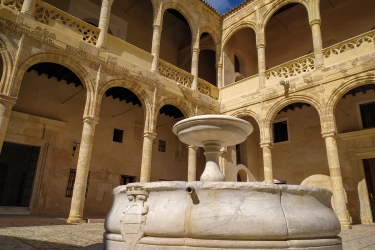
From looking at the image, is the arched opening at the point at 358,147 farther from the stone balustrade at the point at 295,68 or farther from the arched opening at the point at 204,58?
the arched opening at the point at 204,58

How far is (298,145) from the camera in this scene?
13289 millimetres

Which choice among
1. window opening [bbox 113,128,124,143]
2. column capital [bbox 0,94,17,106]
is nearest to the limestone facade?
column capital [bbox 0,94,17,106]

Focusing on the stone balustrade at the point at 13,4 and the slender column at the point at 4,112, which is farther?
the stone balustrade at the point at 13,4

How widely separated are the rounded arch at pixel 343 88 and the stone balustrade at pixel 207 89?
5.05 m

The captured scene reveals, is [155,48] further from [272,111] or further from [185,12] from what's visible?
[272,111]

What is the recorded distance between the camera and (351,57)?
31.0ft

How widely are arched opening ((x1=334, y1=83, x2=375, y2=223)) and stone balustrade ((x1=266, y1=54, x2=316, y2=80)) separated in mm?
2068

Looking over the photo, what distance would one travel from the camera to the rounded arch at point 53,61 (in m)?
7.20

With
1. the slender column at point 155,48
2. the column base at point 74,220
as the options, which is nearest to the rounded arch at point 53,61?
the slender column at point 155,48

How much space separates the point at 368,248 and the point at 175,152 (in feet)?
35.8

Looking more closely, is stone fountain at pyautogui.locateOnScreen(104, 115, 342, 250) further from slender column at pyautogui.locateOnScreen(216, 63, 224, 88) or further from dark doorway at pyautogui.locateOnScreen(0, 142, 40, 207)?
dark doorway at pyautogui.locateOnScreen(0, 142, 40, 207)

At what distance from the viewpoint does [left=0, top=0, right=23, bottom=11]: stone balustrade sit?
294 inches

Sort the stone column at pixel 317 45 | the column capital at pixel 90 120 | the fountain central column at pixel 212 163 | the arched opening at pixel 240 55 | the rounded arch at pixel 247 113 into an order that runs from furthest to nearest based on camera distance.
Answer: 1. the arched opening at pixel 240 55
2. the rounded arch at pixel 247 113
3. the stone column at pixel 317 45
4. the column capital at pixel 90 120
5. the fountain central column at pixel 212 163

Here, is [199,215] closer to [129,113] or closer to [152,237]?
[152,237]
